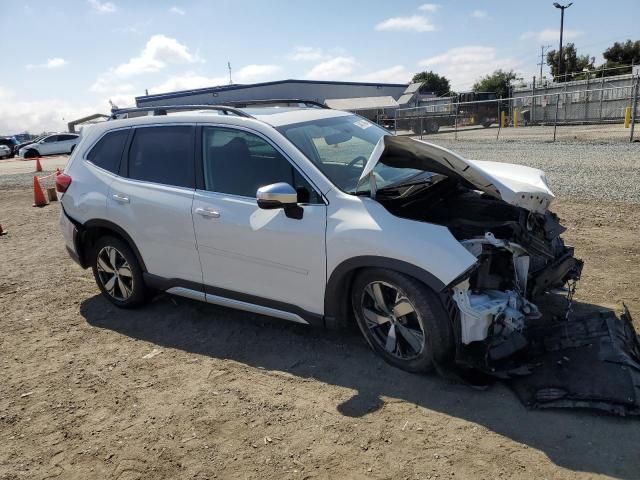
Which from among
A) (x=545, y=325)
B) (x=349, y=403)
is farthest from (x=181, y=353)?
(x=545, y=325)

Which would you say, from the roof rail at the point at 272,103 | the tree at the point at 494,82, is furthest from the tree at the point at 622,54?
the roof rail at the point at 272,103

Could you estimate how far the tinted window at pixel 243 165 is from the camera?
12.1ft

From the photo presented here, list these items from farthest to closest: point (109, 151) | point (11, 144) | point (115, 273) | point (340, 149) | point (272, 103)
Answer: point (11, 144)
point (272, 103)
point (115, 273)
point (109, 151)
point (340, 149)

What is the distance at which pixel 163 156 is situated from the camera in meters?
4.37

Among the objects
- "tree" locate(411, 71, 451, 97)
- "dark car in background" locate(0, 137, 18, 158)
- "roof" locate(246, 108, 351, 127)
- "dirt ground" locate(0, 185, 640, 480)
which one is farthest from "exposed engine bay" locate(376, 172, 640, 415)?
"tree" locate(411, 71, 451, 97)

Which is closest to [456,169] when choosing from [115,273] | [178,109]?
[178,109]

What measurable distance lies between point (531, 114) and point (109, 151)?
1349 inches

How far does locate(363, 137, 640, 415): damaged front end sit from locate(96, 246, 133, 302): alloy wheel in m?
2.65

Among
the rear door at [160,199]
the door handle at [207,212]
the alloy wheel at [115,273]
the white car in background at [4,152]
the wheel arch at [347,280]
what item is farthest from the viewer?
the white car in background at [4,152]

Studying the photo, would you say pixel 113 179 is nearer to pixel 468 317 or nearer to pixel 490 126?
pixel 468 317

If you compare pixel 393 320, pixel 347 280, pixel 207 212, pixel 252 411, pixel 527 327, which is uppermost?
pixel 207 212

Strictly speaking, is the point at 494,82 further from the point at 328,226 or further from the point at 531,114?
the point at 328,226

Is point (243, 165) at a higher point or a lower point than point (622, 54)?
lower

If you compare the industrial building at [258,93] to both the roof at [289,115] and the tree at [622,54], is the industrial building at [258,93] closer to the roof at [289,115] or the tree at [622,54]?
the tree at [622,54]
